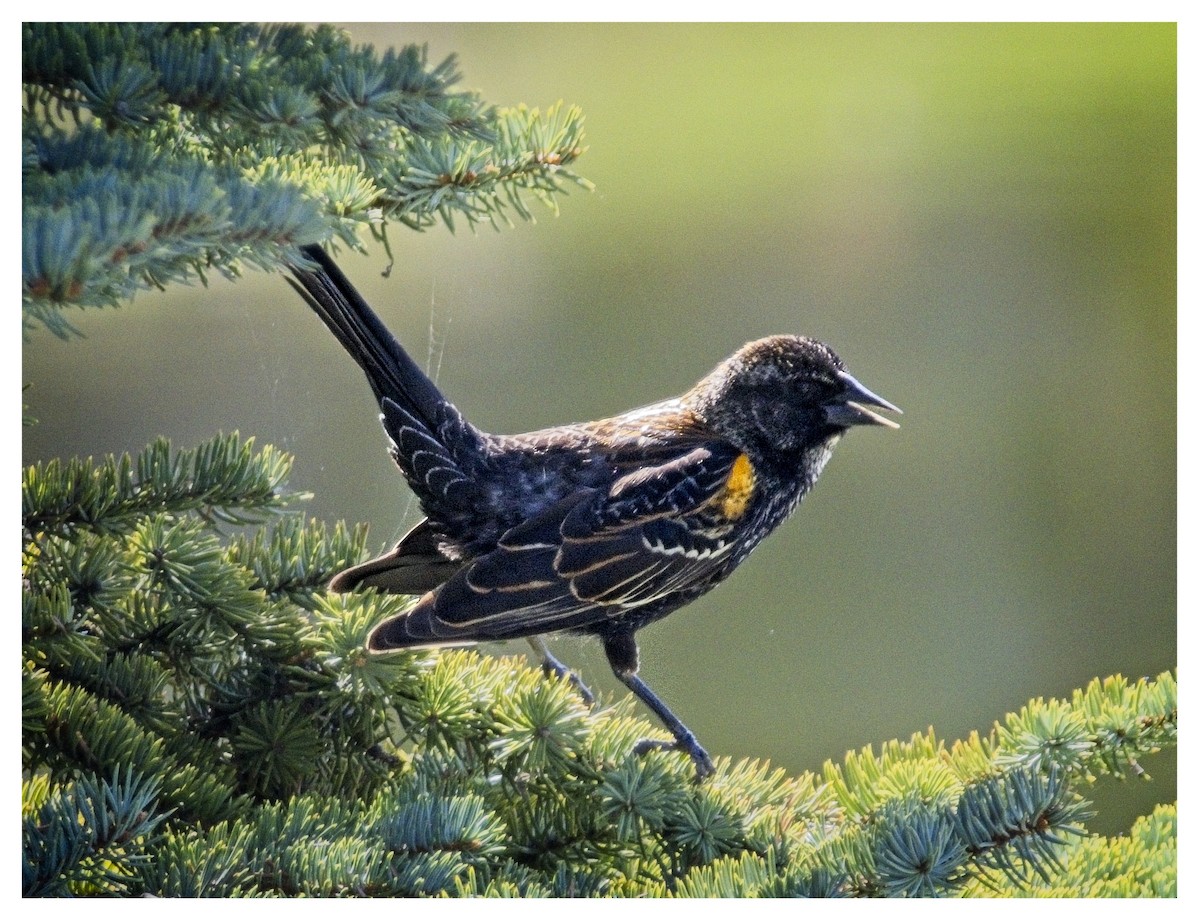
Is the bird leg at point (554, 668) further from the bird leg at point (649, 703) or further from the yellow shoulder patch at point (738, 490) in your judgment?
the yellow shoulder patch at point (738, 490)

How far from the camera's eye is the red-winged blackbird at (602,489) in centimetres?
173

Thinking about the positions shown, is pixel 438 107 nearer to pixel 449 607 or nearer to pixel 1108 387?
pixel 449 607

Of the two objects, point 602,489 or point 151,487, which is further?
point 602,489

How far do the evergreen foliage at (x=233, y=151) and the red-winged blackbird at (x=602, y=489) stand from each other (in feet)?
0.62

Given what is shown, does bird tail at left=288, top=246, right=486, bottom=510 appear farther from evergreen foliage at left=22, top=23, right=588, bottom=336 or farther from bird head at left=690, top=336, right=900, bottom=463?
bird head at left=690, top=336, right=900, bottom=463

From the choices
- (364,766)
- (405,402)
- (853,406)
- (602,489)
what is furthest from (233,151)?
(853,406)

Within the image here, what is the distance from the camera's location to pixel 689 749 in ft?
5.74

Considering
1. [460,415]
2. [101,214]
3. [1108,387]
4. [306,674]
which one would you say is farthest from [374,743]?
[1108,387]

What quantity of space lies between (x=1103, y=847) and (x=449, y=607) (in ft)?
3.09

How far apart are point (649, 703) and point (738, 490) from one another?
1.21 ft

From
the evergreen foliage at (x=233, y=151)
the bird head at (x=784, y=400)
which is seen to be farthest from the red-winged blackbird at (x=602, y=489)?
the evergreen foliage at (x=233, y=151)

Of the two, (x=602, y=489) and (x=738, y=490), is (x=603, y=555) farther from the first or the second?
(x=738, y=490)

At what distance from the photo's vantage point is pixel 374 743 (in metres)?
1.71

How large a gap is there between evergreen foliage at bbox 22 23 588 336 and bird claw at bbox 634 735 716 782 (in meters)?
0.81
